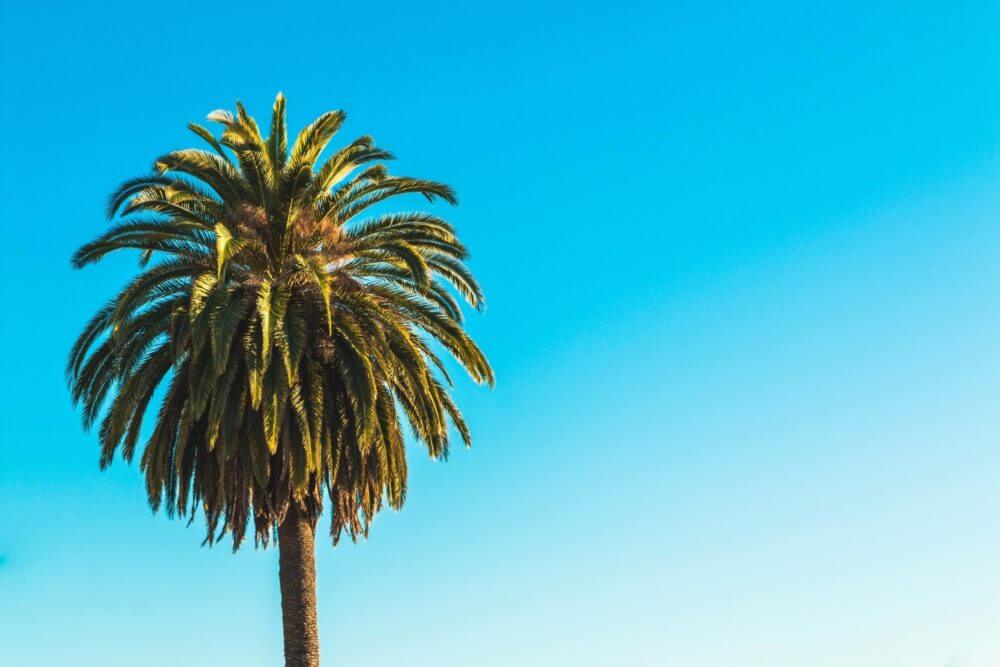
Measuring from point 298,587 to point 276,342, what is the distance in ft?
19.1

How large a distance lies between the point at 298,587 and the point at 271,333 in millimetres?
6038

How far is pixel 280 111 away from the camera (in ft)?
92.9

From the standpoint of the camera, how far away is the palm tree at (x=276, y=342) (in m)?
26.2

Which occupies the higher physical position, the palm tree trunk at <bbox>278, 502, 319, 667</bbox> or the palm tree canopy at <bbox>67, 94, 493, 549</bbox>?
the palm tree canopy at <bbox>67, 94, 493, 549</bbox>

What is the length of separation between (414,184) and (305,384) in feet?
18.9

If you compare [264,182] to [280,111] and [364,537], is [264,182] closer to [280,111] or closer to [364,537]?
[280,111]

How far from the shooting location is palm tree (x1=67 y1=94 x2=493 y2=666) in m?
26.2

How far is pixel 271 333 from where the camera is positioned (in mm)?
25828

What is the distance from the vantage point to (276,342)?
25953 mm

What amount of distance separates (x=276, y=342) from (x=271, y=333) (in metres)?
0.25

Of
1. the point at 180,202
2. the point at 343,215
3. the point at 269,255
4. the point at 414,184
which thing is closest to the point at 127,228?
the point at 180,202

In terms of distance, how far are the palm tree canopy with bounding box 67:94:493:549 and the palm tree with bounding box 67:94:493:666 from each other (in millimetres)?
41

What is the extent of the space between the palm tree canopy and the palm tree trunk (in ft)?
1.92

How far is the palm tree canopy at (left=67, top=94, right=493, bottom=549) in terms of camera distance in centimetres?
2617
